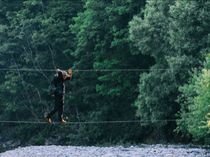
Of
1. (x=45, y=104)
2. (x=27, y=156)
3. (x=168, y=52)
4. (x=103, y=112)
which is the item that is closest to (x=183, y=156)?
(x=27, y=156)

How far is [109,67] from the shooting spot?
31.6m

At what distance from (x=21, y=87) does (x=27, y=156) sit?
1728 cm

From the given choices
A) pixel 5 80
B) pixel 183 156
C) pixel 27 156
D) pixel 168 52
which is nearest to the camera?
pixel 183 156

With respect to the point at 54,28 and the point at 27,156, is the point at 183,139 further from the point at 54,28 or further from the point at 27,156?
the point at 54,28

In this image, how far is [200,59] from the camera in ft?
77.9

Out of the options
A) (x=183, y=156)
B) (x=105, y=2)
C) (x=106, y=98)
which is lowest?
(x=106, y=98)

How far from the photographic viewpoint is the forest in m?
23.7

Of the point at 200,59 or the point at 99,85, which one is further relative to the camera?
the point at 99,85

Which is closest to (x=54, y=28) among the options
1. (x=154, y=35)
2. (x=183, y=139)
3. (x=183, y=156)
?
(x=154, y=35)

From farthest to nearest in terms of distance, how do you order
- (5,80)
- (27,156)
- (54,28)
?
(5,80)
(54,28)
(27,156)

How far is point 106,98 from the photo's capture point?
33938 millimetres

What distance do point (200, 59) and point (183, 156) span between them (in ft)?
28.6

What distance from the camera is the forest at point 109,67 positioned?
2369 centimetres

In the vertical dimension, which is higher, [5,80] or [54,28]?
[54,28]
